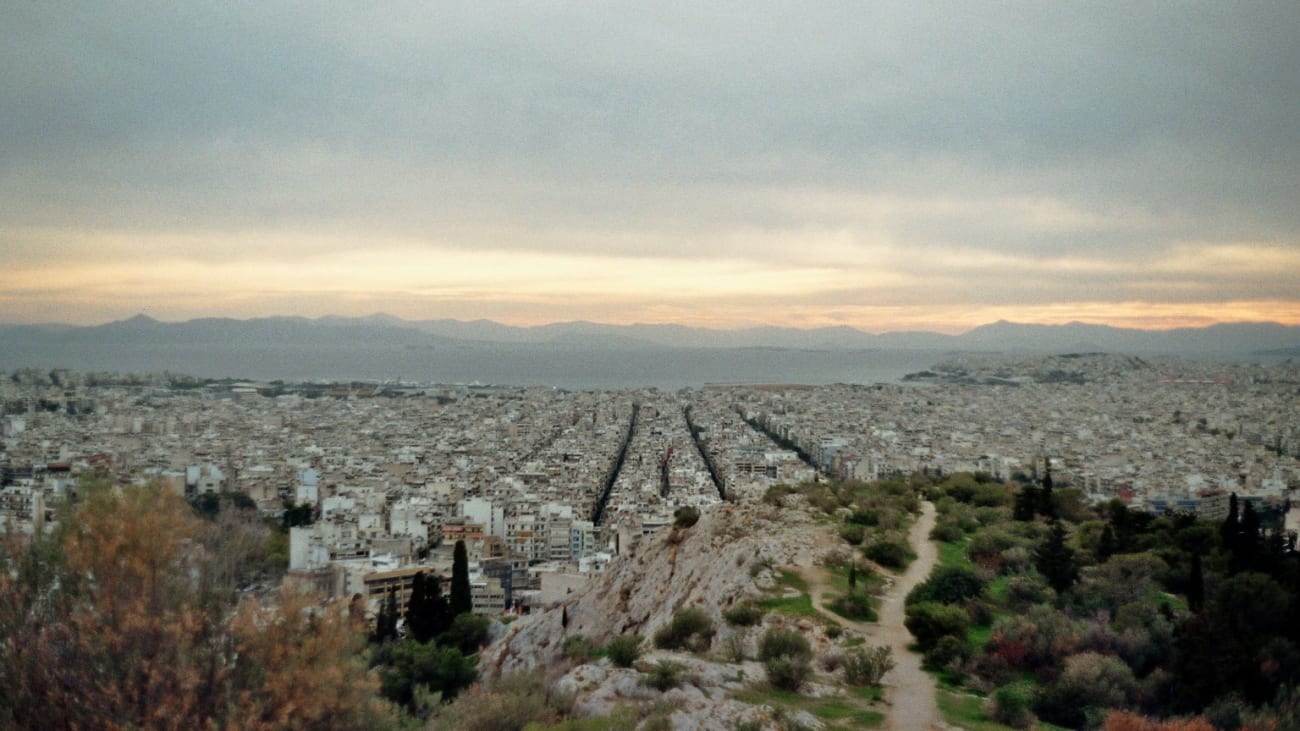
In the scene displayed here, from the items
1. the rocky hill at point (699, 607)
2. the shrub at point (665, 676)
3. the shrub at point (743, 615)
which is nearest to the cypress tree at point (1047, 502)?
the rocky hill at point (699, 607)

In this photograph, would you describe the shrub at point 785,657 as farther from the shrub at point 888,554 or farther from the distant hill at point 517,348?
the distant hill at point 517,348

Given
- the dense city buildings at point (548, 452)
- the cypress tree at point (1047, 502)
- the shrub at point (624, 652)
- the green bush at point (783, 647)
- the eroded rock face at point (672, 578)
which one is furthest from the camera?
the dense city buildings at point (548, 452)

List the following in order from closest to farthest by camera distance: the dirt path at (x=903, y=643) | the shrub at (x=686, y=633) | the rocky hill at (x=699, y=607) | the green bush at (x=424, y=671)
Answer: the rocky hill at (x=699, y=607) < the dirt path at (x=903, y=643) < the shrub at (x=686, y=633) < the green bush at (x=424, y=671)

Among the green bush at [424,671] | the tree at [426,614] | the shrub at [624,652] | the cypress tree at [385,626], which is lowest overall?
the cypress tree at [385,626]

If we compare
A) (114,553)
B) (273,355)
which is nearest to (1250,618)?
(114,553)

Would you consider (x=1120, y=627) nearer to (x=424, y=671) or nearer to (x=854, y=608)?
(x=854, y=608)
